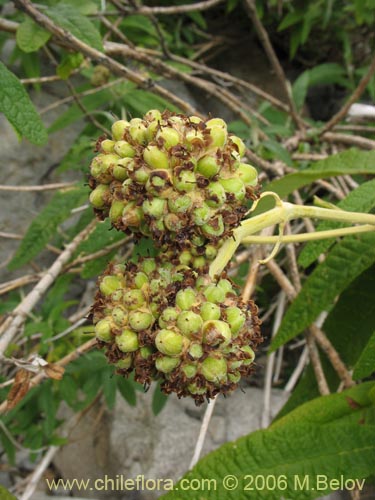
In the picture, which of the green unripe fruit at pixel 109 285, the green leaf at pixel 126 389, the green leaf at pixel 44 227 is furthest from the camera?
the green leaf at pixel 126 389

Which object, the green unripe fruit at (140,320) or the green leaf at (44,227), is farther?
the green leaf at (44,227)

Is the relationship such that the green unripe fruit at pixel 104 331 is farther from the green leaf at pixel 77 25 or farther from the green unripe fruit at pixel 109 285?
the green leaf at pixel 77 25

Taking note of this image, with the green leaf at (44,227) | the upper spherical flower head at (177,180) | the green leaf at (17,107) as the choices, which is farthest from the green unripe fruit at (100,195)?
the green leaf at (44,227)

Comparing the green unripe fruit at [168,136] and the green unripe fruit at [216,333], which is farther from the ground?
the green unripe fruit at [168,136]

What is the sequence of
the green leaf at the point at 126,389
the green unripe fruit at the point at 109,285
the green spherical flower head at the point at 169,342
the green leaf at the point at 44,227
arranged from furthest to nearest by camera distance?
1. the green leaf at the point at 126,389
2. the green leaf at the point at 44,227
3. the green unripe fruit at the point at 109,285
4. the green spherical flower head at the point at 169,342

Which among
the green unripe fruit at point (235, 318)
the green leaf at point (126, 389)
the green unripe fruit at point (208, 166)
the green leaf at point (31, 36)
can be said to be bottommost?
the green leaf at point (126, 389)

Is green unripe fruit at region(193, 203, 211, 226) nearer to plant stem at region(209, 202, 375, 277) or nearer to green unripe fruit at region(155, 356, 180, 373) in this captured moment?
plant stem at region(209, 202, 375, 277)

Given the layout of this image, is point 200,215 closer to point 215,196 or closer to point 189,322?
point 215,196

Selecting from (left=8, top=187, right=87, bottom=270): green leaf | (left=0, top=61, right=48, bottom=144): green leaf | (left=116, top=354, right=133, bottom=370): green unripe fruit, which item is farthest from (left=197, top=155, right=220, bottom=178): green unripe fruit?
(left=8, top=187, right=87, bottom=270): green leaf
